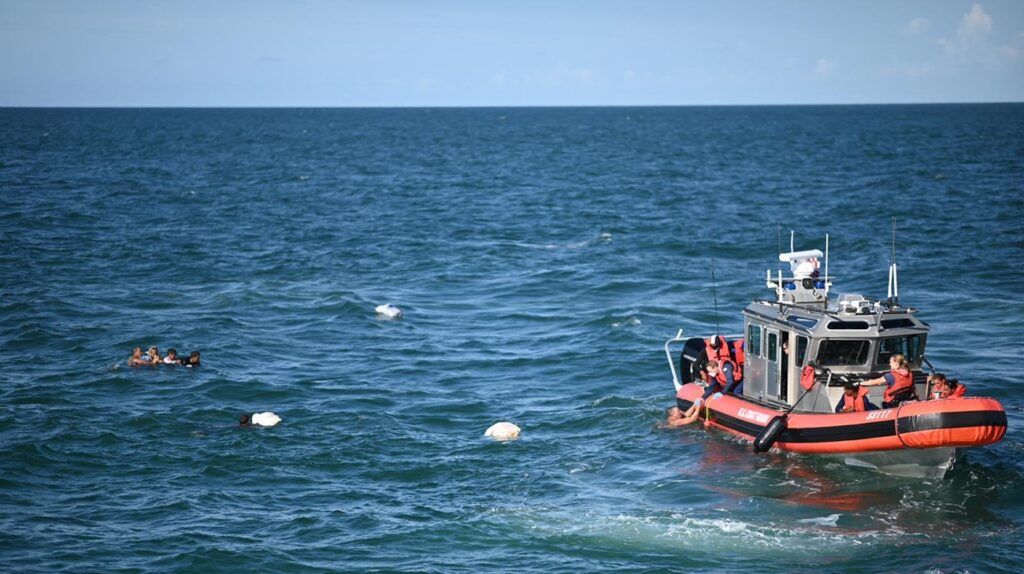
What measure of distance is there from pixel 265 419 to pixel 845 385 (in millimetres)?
13352

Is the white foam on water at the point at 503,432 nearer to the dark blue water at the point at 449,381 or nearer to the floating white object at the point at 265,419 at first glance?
the dark blue water at the point at 449,381

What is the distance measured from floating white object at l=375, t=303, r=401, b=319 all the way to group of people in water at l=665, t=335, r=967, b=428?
14530 millimetres

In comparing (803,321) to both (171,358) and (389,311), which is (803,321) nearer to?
(171,358)

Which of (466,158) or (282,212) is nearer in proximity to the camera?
(282,212)

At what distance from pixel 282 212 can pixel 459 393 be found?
41323 millimetres

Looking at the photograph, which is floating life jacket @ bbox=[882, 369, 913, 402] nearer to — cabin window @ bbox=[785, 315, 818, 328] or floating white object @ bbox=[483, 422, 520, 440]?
cabin window @ bbox=[785, 315, 818, 328]

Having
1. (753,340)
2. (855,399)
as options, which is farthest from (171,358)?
(855,399)

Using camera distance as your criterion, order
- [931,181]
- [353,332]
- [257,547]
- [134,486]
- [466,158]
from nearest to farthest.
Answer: [257,547]
[134,486]
[353,332]
[931,181]
[466,158]

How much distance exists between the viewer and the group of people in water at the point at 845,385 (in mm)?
22234

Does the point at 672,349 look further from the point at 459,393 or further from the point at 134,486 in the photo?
the point at 134,486

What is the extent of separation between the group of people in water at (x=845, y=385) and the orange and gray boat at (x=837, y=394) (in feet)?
0.50

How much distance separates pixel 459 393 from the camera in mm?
30344

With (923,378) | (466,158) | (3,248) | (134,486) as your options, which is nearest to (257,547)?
(134,486)

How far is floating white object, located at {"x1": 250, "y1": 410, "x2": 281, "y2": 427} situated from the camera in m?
26.7
